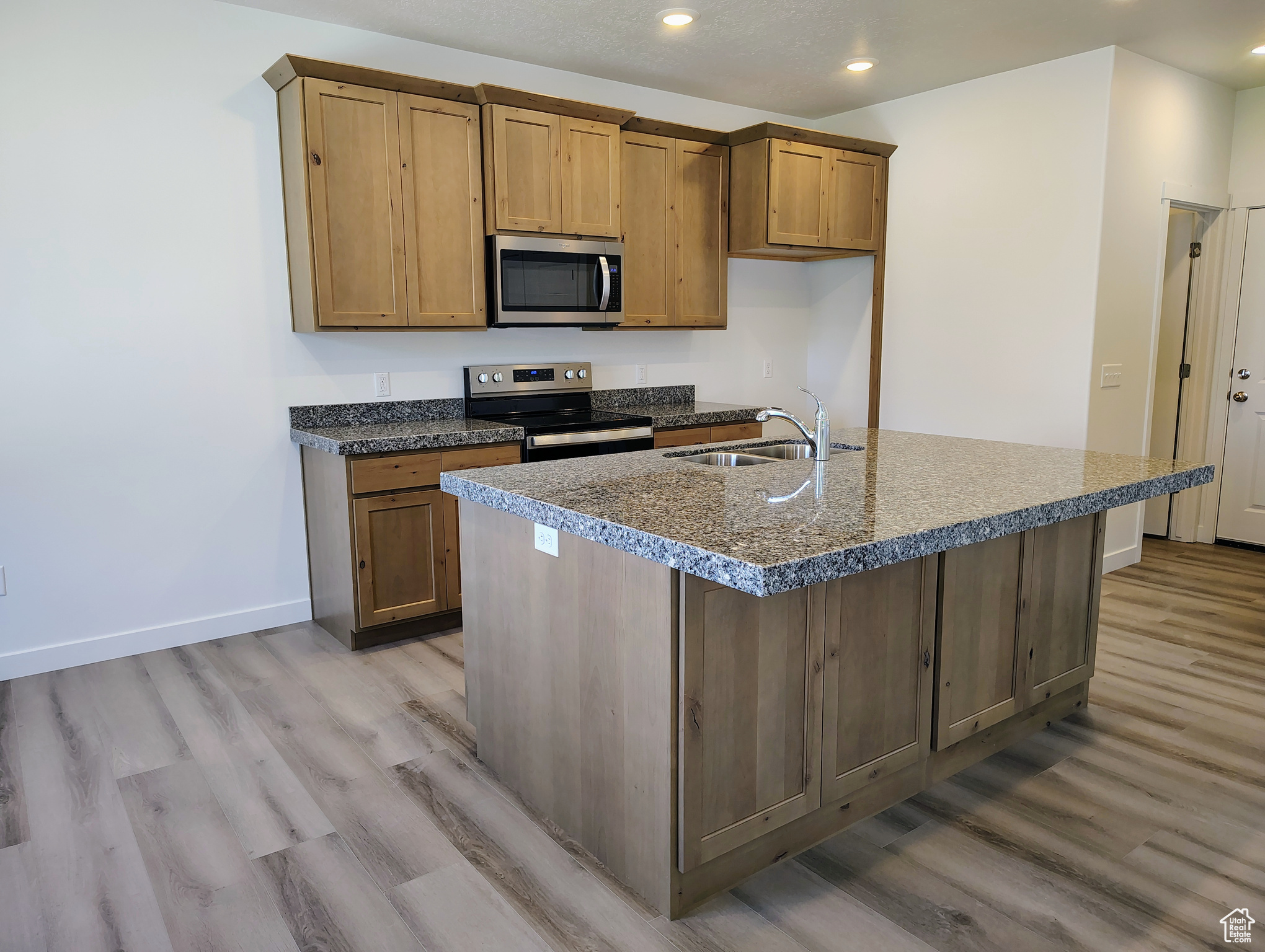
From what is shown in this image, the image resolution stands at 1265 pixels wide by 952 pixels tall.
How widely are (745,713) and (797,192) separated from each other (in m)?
3.50

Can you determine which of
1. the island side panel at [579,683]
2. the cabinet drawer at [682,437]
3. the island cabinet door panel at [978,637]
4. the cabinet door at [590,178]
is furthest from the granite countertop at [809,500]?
the cabinet door at [590,178]

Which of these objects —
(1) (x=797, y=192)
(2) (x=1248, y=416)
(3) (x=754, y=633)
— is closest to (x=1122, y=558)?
(2) (x=1248, y=416)

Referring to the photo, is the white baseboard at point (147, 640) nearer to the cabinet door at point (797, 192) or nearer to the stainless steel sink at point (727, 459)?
the stainless steel sink at point (727, 459)

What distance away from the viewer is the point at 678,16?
3506 millimetres

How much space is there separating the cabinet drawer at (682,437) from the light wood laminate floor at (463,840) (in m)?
1.63

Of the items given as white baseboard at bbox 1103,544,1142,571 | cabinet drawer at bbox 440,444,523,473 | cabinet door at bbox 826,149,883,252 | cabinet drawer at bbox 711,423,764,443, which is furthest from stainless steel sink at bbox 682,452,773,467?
white baseboard at bbox 1103,544,1142,571

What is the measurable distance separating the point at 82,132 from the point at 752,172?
9.97ft

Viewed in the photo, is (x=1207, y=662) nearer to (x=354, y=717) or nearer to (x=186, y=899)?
(x=354, y=717)

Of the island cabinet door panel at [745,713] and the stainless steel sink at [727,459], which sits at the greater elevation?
the stainless steel sink at [727,459]

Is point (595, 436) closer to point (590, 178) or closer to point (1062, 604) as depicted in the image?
point (590, 178)

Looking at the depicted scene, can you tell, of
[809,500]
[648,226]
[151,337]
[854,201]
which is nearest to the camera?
[809,500]

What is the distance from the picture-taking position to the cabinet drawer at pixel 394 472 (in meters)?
3.33

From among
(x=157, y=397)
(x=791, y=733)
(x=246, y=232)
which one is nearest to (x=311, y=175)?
(x=246, y=232)

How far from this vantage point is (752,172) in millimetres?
4551
